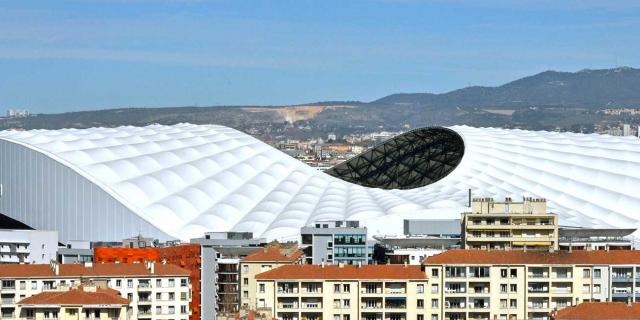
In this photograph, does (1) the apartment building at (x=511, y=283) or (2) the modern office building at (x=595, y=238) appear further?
(2) the modern office building at (x=595, y=238)

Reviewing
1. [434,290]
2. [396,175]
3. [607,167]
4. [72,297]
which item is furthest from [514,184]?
[72,297]

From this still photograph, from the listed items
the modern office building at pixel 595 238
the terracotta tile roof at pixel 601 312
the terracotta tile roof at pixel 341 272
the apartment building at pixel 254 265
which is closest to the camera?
the terracotta tile roof at pixel 601 312

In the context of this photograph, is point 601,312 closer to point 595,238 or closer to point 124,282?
point 124,282

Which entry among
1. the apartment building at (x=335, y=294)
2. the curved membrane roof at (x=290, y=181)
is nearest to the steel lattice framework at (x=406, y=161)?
the curved membrane roof at (x=290, y=181)

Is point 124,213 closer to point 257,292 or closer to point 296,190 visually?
point 296,190

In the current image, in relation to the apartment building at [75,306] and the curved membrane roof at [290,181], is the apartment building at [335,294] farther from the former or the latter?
the curved membrane roof at [290,181]

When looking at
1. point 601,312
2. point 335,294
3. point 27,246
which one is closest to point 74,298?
point 335,294
